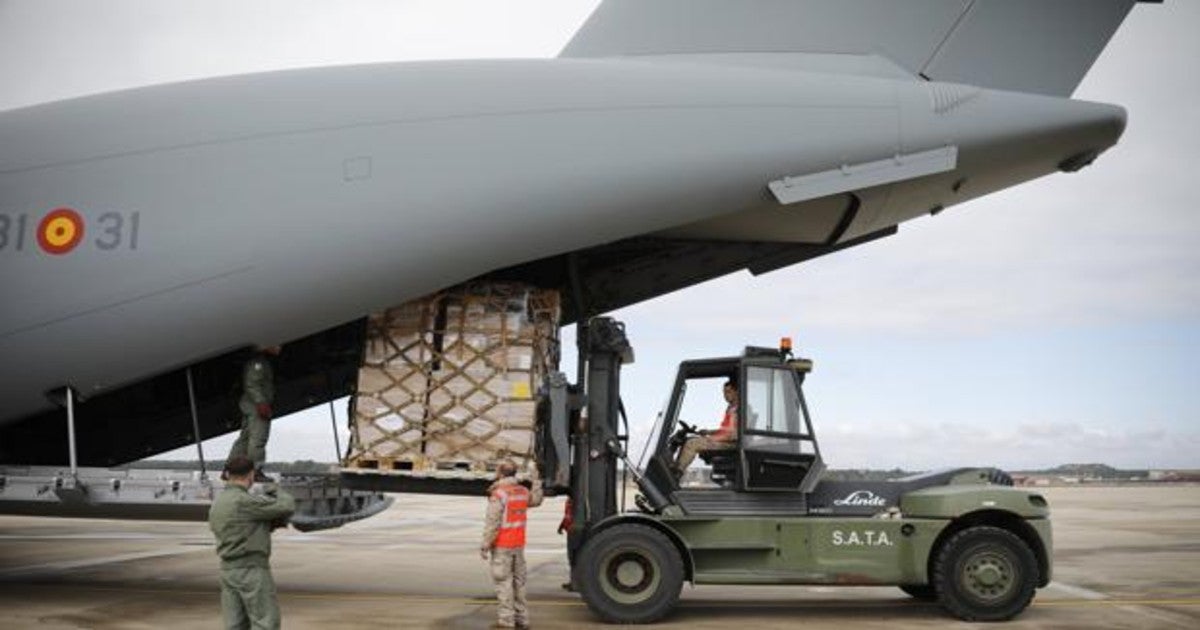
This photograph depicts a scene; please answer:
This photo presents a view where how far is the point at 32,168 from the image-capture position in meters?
9.30

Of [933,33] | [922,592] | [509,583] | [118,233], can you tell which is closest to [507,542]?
[509,583]

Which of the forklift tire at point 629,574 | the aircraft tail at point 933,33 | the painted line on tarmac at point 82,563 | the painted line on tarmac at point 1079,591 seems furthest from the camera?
the painted line on tarmac at point 82,563

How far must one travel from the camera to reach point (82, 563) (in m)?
13.6

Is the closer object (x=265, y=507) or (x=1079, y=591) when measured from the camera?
(x=265, y=507)

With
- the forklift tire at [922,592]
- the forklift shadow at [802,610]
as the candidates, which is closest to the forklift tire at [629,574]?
the forklift shadow at [802,610]

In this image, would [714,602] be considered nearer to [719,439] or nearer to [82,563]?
[719,439]

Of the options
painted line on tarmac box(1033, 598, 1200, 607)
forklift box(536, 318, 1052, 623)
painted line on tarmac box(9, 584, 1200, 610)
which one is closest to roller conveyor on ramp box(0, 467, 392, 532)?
painted line on tarmac box(9, 584, 1200, 610)

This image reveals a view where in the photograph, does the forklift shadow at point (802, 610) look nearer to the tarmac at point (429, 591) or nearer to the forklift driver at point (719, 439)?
the tarmac at point (429, 591)

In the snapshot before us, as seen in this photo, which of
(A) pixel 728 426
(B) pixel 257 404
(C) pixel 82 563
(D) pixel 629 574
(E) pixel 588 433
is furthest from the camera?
(C) pixel 82 563

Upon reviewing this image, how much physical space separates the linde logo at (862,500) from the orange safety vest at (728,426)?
1.14 m

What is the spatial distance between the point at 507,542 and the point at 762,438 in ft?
8.20

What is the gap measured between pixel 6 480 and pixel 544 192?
5.31m

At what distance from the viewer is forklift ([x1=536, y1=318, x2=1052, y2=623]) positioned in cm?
894

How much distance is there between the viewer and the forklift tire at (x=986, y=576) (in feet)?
29.7
